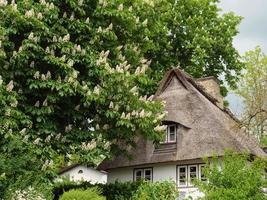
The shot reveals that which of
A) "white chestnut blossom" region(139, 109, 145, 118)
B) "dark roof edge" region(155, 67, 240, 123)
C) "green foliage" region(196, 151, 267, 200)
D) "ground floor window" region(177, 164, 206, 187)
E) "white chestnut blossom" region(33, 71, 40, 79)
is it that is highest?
"dark roof edge" region(155, 67, 240, 123)

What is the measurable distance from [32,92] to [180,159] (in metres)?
9.06

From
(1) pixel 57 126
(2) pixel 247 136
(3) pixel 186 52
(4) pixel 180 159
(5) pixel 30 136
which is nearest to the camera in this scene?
(5) pixel 30 136

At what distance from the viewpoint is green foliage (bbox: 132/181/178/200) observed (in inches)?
1055

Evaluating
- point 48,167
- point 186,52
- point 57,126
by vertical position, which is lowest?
point 48,167

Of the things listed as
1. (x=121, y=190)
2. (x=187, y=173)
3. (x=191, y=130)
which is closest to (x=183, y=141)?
(x=191, y=130)

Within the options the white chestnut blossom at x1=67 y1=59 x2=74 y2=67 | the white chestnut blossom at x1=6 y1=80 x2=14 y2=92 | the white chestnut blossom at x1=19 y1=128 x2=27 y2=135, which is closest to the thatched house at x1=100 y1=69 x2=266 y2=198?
the white chestnut blossom at x1=67 y1=59 x2=74 y2=67

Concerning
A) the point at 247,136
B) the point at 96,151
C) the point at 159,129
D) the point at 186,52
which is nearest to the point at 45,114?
the point at 96,151

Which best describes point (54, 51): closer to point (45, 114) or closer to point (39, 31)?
point (39, 31)

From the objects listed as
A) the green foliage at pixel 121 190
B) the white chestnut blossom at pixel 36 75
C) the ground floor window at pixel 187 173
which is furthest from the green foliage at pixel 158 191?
the white chestnut blossom at pixel 36 75

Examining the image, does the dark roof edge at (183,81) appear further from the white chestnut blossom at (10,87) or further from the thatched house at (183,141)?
the white chestnut blossom at (10,87)

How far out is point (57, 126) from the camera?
23141 mm

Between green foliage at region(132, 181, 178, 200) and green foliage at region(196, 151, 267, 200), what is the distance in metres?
8.01

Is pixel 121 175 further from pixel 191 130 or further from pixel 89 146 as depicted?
pixel 89 146

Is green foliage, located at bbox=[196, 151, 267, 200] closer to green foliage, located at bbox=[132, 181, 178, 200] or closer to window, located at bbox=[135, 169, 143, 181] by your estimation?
green foliage, located at bbox=[132, 181, 178, 200]
